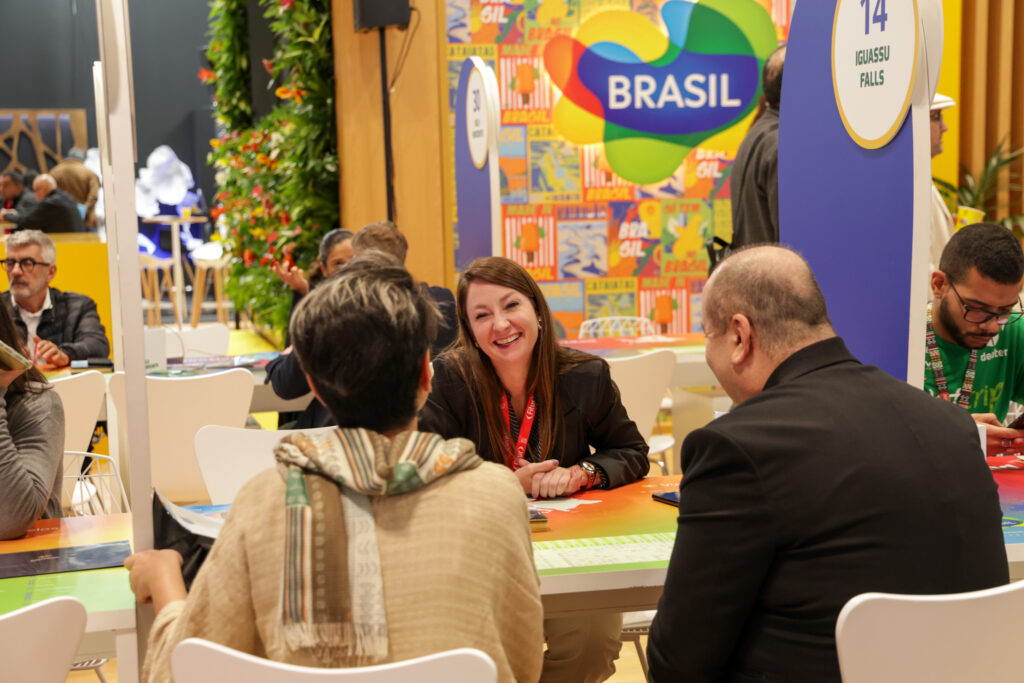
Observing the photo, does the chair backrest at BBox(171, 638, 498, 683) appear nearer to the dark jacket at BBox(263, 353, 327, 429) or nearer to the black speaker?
the dark jacket at BBox(263, 353, 327, 429)

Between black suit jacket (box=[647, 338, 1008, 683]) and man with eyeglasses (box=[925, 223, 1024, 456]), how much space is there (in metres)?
1.26

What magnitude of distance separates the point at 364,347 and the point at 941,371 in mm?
2079

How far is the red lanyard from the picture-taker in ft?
8.85

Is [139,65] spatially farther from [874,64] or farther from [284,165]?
[874,64]

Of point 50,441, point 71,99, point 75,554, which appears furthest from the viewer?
point 71,99

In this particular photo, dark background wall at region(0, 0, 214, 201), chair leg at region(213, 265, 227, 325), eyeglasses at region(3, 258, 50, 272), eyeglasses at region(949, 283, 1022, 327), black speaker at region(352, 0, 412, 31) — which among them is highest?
dark background wall at region(0, 0, 214, 201)

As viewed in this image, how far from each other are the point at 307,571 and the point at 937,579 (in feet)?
3.13

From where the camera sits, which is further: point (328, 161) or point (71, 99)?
point (71, 99)

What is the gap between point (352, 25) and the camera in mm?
6953

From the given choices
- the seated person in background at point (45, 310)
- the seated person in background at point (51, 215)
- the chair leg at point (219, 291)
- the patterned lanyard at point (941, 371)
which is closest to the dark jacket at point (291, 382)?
the seated person in background at point (45, 310)

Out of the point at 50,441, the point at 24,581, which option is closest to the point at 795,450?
the point at 24,581

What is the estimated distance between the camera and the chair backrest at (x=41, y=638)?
1495mm

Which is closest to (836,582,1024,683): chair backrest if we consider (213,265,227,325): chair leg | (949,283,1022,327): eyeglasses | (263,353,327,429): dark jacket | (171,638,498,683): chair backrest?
(171,638,498,683): chair backrest

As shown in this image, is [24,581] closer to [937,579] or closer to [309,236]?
[937,579]
